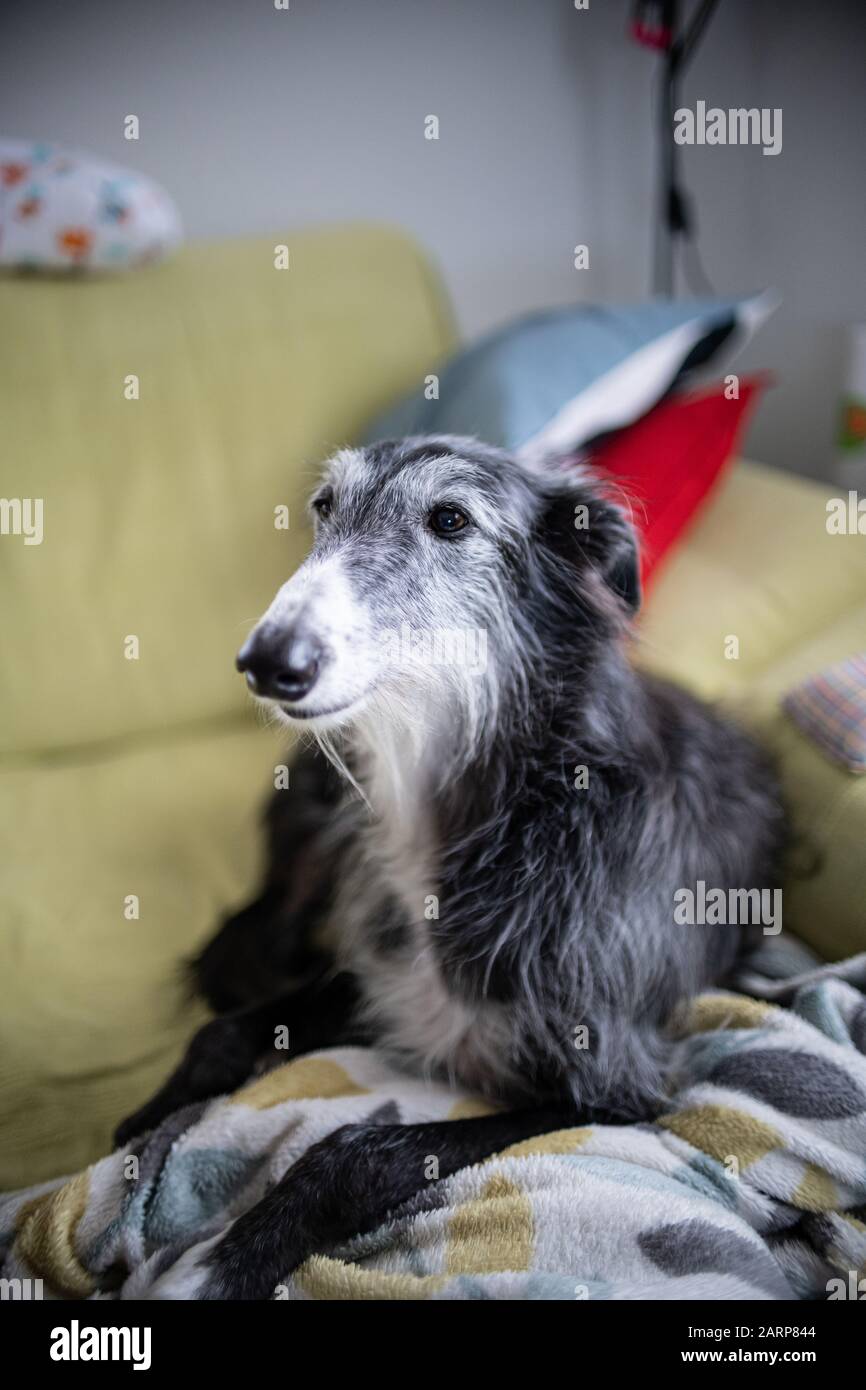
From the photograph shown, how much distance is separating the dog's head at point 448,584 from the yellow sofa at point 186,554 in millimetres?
563

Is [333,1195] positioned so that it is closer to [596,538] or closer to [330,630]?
[330,630]

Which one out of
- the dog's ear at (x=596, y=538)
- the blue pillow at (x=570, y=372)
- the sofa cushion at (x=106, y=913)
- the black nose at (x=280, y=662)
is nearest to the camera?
the black nose at (x=280, y=662)

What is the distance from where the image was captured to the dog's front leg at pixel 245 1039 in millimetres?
1267

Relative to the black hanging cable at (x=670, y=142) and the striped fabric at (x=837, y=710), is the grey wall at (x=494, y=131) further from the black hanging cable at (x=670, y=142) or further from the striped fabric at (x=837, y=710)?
the striped fabric at (x=837, y=710)

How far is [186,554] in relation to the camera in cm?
197

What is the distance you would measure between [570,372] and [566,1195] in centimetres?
137

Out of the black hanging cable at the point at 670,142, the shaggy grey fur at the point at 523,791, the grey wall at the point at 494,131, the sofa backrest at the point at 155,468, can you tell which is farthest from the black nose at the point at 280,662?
the black hanging cable at the point at 670,142

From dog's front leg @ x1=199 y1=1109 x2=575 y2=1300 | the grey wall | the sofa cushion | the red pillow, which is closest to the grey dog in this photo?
dog's front leg @ x1=199 y1=1109 x2=575 y2=1300

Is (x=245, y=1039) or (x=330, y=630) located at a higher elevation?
(x=330, y=630)

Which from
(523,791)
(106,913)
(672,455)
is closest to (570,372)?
(672,455)

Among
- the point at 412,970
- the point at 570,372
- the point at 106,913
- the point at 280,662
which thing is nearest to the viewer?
the point at 280,662

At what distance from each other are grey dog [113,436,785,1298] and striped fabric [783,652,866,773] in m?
0.18
